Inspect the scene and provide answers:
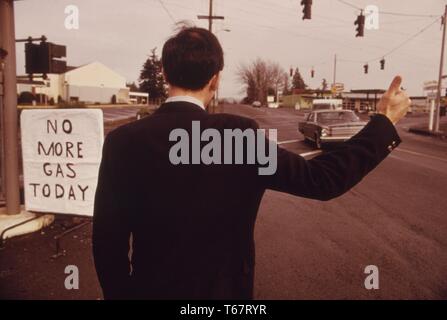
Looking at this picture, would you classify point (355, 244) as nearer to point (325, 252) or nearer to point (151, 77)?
point (325, 252)

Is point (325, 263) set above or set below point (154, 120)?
below

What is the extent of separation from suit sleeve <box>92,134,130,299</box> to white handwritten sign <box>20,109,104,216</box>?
3.51 metres

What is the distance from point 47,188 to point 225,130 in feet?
15.2

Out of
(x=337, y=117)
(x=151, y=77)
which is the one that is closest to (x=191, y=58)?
(x=337, y=117)

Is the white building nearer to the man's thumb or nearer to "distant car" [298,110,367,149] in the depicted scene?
"distant car" [298,110,367,149]

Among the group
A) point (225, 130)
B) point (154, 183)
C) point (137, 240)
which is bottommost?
point (137, 240)

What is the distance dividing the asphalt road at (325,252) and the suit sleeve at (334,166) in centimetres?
247

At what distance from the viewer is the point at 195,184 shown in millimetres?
1485

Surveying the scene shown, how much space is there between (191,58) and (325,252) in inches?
155

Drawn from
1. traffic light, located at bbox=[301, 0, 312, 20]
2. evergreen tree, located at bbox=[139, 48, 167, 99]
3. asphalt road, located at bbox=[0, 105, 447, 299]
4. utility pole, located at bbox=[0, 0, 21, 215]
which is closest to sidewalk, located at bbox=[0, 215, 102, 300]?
asphalt road, located at bbox=[0, 105, 447, 299]
